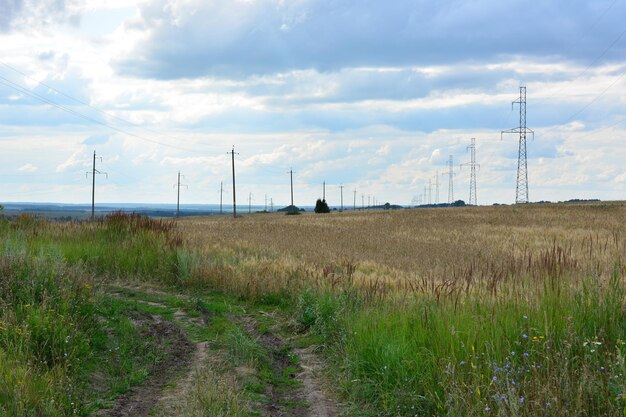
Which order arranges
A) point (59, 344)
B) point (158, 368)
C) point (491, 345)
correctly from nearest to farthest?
point (491, 345) → point (59, 344) → point (158, 368)

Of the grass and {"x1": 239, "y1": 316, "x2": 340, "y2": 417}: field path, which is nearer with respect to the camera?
the grass

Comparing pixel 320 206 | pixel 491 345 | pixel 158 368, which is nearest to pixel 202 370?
pixel 158 368

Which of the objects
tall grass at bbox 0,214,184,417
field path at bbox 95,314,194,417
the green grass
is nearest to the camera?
the green grass

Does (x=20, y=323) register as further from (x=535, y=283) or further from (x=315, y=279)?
(x=535, y=283)

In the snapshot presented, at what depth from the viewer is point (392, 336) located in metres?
7.80

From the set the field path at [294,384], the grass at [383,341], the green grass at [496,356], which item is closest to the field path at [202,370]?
the field path at [294,384]

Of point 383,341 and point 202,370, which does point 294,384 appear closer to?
point 202,370

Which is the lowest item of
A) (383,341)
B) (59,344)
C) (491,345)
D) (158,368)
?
(158,368)

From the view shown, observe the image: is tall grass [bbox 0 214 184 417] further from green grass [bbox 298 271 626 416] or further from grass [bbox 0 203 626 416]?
green grass [bbox 298 271 626 416]

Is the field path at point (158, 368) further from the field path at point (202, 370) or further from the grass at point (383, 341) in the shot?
the grass at point (383, 341)

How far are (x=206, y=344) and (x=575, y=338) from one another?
20.1 ft

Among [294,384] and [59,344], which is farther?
[294,384]

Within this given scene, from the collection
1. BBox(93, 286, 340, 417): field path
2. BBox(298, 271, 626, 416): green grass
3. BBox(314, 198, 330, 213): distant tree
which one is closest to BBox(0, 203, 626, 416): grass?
BBox(298, 271, 626, 416): green grass

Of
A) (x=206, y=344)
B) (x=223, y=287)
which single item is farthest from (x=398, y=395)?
(x=223, y=287)
